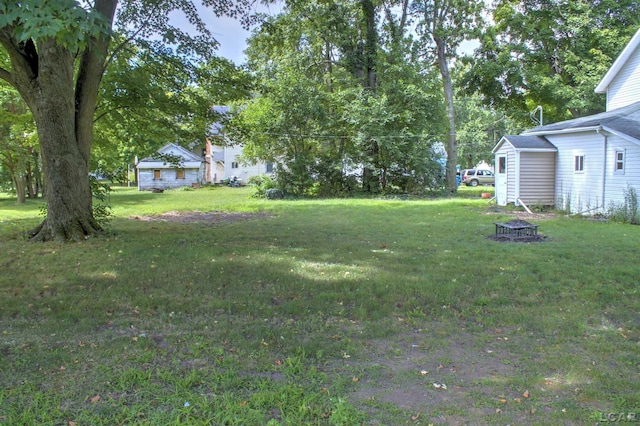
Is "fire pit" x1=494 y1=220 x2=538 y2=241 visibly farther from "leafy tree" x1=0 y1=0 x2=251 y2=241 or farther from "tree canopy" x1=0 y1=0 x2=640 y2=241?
"tree canopy" x1=0 y1=0 x2=640 y2=241

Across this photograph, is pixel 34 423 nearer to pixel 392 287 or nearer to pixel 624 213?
pixel 392 287

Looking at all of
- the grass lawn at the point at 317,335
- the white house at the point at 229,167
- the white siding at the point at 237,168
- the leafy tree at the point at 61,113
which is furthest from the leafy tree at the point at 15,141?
the white siding at the point at 237,168

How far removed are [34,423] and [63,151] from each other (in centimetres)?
726

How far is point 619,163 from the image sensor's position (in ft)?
45.4

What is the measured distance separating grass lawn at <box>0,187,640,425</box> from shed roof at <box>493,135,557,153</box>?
30.5 ft

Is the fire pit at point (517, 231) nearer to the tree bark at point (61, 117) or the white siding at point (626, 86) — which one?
the tree bark at point (61, 117)

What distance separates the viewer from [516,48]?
27.0 m

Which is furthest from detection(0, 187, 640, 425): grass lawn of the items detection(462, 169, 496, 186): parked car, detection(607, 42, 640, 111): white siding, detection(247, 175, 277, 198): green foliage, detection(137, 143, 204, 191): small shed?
detection(137, 143, 204, 191): small shed

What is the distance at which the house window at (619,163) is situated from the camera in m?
13.7

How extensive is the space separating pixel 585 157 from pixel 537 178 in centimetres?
200

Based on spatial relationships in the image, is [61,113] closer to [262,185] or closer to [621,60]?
[262,185]

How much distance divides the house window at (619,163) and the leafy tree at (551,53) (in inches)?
481

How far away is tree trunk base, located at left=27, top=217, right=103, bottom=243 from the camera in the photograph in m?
8.70

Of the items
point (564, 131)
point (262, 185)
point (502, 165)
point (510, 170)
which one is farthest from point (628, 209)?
point (262, 185)
